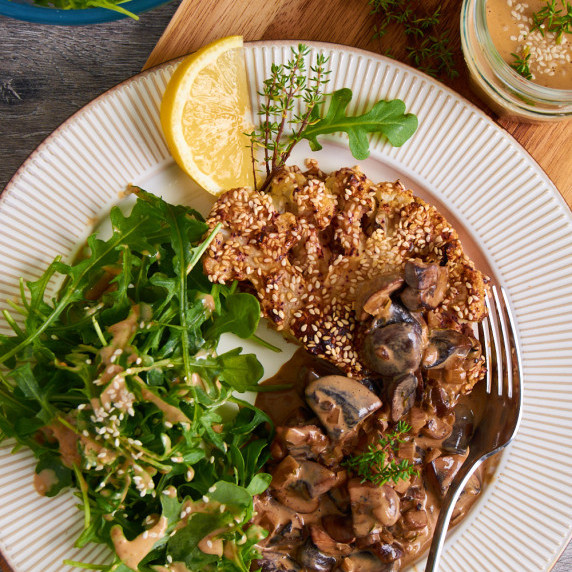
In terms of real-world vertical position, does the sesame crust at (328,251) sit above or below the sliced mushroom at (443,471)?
above

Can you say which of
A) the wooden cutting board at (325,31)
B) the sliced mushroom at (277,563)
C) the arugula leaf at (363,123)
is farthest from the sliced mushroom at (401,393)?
the wooden cutting board at (325,31)

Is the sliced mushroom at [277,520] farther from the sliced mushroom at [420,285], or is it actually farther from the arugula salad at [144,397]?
the sliced mushroom at [420,285]

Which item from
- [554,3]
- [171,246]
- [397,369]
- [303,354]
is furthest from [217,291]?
[554,3]

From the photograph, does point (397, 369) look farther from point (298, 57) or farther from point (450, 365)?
point (298, 57)

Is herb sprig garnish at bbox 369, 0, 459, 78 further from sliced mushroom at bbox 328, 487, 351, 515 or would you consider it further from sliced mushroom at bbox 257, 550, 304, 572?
sliced mushroom at bbox 257, 550, 304, 572

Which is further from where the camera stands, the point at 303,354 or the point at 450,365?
the point at 303,354

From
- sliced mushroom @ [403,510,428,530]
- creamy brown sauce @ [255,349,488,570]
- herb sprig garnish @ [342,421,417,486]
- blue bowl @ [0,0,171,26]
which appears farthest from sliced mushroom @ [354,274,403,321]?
blue bowl @ [0,0,171,26]

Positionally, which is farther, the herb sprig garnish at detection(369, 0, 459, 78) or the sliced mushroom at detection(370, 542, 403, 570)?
the herb sprig garnish at detection(369, 0, 459, 78)
